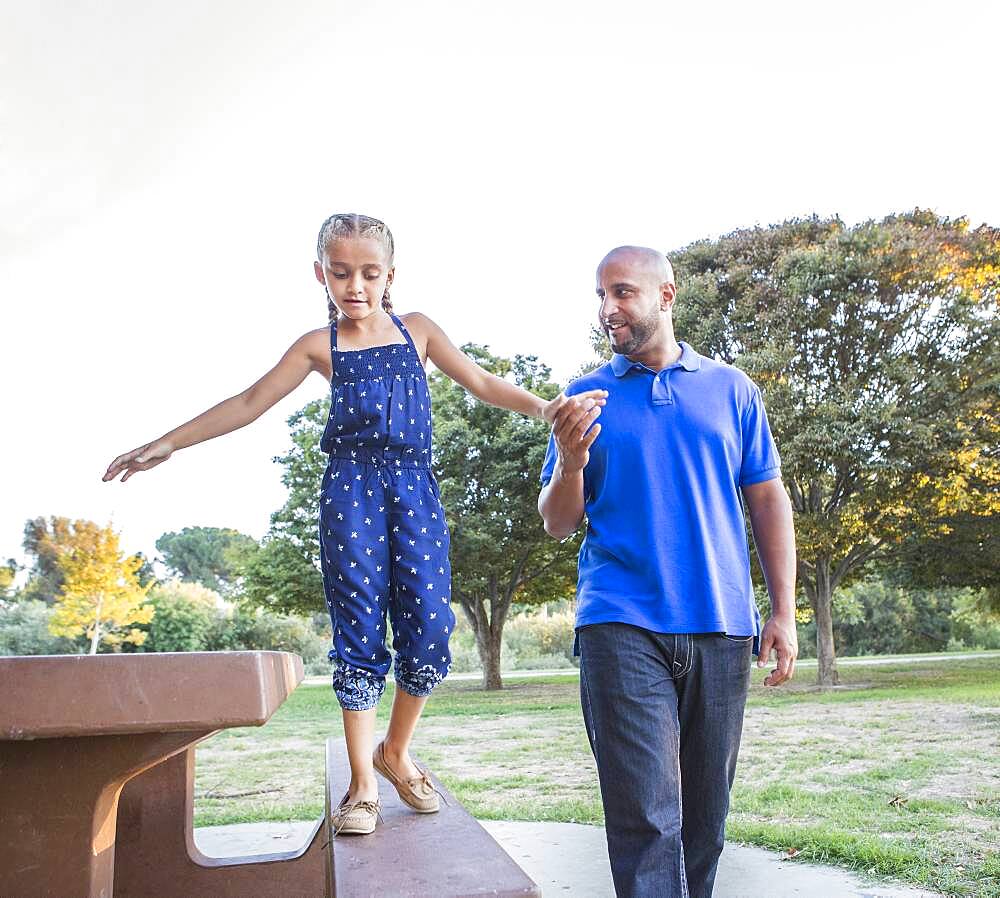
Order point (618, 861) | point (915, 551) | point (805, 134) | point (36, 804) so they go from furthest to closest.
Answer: point (805, 134)
point (915, 551)
point (618, 861)
point (36, 804)

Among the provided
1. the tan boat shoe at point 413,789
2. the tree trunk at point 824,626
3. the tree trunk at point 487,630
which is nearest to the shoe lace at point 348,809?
the tan boat shoe at point 413,789

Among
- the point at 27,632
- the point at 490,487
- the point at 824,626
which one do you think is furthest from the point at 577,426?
the point at 27,632

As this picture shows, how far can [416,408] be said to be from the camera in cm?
233

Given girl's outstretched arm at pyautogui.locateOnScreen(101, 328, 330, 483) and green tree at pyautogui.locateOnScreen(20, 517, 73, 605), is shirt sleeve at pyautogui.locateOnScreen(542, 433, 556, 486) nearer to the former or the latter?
girl's outstretched arm at pyautogui.locateOnScreen(101, 328, 330, 483)

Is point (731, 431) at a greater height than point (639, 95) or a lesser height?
lesser

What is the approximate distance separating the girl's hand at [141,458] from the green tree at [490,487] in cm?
1439

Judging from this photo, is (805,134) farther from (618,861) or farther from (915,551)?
(618,861)

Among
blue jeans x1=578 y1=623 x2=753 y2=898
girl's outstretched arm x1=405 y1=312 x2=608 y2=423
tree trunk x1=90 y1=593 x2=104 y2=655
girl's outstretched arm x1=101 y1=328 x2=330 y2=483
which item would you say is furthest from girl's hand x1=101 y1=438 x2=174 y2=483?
tree trunk x1=90 y1=593 x2=104 y2=655

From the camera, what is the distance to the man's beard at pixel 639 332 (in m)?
2.29

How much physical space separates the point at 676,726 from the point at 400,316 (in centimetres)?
115

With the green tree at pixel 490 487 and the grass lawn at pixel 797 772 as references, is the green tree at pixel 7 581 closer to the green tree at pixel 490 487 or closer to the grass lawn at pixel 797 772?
the green tree at pixel 490 487

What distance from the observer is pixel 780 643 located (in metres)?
2.22

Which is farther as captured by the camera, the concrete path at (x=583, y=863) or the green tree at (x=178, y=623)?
the green tree at (x=178, y=623)

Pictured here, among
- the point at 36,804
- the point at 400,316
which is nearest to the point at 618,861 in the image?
the point at 36,804
